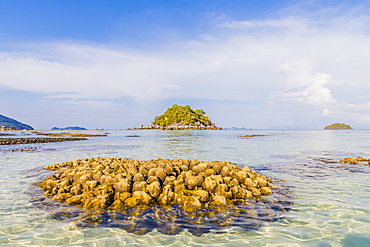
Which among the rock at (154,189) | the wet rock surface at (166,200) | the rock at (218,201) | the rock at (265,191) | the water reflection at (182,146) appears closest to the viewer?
the wet rock surface at (166,200)

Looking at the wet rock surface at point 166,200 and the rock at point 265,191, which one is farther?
the rock at point 265,191

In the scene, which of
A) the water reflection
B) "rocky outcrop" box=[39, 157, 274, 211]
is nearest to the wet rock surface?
"rocky outcrop" box=[39, 157, 274, 211]

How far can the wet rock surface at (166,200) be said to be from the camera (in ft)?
22.3

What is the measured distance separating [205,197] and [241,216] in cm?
162

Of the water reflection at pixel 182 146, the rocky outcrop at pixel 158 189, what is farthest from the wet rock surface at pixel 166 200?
the water reflection at pixel 182 146

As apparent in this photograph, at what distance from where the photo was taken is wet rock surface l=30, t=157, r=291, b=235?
22.3 feet

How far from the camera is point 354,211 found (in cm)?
763

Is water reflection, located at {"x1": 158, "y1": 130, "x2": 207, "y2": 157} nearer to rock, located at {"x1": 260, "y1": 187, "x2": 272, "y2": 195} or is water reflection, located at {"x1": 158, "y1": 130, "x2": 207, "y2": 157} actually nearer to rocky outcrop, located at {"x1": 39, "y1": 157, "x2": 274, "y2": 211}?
rocky outcrop, located at {"x1": 39, "y1": 157, "x2": 274, "y2": 211}

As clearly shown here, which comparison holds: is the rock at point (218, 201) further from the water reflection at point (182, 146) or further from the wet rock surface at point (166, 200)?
the water reflection at point (182, 146)

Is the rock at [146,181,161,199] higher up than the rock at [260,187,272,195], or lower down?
higher up

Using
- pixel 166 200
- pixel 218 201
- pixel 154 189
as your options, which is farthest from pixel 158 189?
pixel 218 201

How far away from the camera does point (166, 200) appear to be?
27.2 ft

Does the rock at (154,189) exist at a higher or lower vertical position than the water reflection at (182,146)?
higher

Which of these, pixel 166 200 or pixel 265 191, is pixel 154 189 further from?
pixel 265 191
